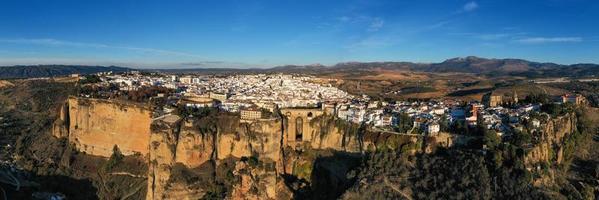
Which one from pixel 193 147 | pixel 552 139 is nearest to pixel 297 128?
pixel 193 147

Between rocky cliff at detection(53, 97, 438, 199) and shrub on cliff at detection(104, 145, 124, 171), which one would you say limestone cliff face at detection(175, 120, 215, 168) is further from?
shrub on cliff at detection(104, 145, 124, 171)

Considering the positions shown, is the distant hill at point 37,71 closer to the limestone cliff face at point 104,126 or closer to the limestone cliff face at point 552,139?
the limestone cliff face at point 104,126

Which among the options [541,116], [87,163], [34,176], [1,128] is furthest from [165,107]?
[541,116]

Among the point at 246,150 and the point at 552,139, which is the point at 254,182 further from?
the point at 552,139

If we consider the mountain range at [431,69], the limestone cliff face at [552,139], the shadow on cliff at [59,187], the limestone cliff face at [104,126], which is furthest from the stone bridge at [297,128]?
the mountain range at [431,69]

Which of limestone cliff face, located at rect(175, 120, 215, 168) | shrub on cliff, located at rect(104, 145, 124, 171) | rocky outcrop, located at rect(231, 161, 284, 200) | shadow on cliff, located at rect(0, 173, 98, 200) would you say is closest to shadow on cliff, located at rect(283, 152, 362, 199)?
rocky outcrop, located at rect(231, 161, 284, 200)

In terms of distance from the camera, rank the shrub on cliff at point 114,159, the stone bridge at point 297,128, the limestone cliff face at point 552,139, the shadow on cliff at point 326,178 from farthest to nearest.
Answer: the shrub on cliff at point 114,159
the stone bridge at point 297,128
the shadow on cliff at point 326,178
the limestone cliff face at point 552,139
